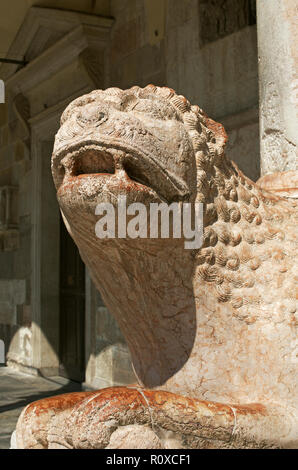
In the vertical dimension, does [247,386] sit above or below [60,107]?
below

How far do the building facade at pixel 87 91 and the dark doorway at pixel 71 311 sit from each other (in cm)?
1

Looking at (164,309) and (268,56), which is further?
(268,56)

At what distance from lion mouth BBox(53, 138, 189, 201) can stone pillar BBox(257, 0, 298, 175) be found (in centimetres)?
99

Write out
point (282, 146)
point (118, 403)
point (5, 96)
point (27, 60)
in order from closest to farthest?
point (118, 403), point (282, 146), point (27, 60), point (5, 96)

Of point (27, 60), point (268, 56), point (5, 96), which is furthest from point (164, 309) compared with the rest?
point (5, 96)

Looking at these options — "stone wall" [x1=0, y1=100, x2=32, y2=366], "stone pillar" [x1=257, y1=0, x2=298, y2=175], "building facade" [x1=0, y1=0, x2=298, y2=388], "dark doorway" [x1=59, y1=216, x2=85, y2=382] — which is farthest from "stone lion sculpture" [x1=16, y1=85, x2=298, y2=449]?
"stone wall" [x1=0, y1=100, x2=32, y2=366]

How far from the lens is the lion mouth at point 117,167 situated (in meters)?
1.50

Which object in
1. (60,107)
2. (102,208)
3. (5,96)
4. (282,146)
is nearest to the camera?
(102,208)

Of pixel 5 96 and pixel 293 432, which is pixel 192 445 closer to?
pixel 293 432

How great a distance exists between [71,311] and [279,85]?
16.4ft

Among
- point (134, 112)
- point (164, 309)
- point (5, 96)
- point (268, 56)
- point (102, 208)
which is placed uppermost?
point (5, 96)

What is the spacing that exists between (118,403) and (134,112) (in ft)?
2.22

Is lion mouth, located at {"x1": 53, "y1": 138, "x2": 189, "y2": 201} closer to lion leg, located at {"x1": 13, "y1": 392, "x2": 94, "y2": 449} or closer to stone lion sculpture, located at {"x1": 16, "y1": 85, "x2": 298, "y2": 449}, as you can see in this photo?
stone lion sculpture, located at {"x1": 16, "y1": 85, "x2": 298, "y2": 449}

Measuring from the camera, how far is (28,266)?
7.70 m
